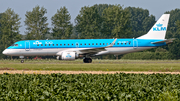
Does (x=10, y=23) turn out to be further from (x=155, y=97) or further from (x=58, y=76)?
(x=155, y=97)

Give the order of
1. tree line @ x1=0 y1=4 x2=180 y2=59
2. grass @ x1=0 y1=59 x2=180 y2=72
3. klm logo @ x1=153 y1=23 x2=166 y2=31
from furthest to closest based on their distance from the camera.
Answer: tree line @ x1=0 y1=4 x2=180 y2=59
klm logo @ x1=153 y1=23 x2=166 y2=31
grass @ x1=0 y1=59 x2=180 y2=72

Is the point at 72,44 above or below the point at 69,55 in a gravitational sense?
above

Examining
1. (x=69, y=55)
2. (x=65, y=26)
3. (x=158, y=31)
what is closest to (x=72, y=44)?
(x=69, y=55)

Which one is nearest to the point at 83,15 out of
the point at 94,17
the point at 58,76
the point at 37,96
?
the point at 94,17

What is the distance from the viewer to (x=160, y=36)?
150ft

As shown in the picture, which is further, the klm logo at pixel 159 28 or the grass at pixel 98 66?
the klm logo at pixel 159 28

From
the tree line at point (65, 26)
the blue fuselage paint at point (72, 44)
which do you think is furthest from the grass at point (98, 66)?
the tree line at point (65, 26)

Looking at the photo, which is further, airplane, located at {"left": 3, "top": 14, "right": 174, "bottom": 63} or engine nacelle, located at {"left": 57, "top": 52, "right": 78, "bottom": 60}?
airplane, located at {"left": 3, "top": 14, "right": 174, "bottom": 63}

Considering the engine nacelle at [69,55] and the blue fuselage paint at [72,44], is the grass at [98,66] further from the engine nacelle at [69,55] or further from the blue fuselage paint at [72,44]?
the blue fuselage paint at [72,44]

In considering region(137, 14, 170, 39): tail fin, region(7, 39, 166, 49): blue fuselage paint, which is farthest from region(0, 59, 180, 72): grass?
region(137, 14, 170, 39): tail fin

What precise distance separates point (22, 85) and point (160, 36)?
34.8 meters

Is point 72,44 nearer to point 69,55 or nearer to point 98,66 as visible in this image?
point 69,55

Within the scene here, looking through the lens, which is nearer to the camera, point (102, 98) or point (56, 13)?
point (102, 98)

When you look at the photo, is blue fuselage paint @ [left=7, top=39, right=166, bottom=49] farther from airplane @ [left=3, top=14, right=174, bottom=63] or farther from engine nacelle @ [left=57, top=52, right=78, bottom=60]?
engine nacelle @ [left=57, top=52, right=78, bottom=60]
